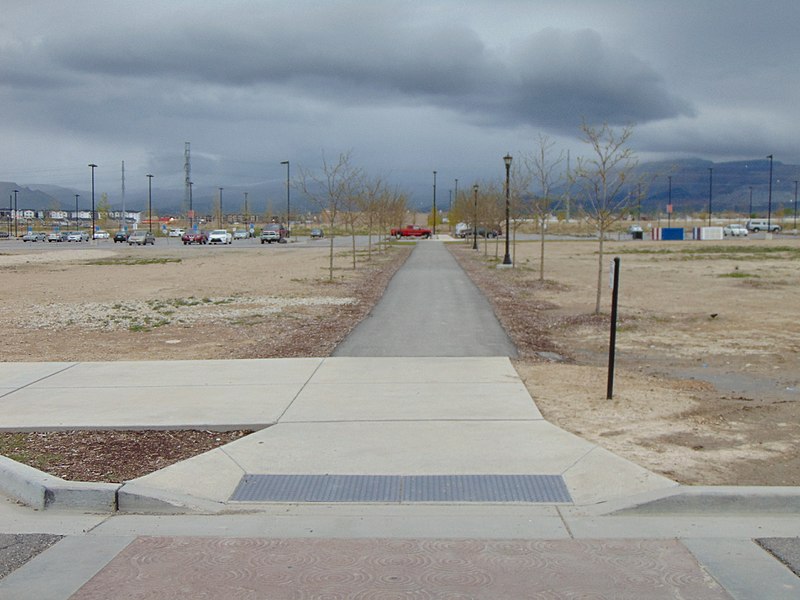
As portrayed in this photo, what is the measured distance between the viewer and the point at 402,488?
21.9 feet

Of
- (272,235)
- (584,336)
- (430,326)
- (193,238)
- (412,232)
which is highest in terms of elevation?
(412,232)

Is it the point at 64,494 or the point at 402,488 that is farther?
the point at 402,488

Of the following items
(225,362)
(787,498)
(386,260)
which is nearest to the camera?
(787,498)

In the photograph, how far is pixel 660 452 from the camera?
7434 mm

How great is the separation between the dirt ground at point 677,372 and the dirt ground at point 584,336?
26 mm

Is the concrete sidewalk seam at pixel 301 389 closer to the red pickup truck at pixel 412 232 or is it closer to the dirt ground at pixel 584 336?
the dirt ground at pixel 584 336

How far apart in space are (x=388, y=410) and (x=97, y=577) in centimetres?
416

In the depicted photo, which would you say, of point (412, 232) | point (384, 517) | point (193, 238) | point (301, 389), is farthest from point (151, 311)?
point (412, 232)

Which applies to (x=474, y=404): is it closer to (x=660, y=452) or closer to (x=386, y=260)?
(x=660, y=452)

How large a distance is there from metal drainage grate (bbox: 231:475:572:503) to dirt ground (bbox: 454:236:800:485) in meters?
1.09

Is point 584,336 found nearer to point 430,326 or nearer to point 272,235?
point 430,326

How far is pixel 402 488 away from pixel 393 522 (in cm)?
64

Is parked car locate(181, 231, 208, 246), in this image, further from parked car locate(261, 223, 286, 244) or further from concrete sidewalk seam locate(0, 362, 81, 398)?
concrete sidewalk seam locate(0, 362, 81, 398)

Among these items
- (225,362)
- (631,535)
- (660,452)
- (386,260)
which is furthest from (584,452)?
(386,260)
